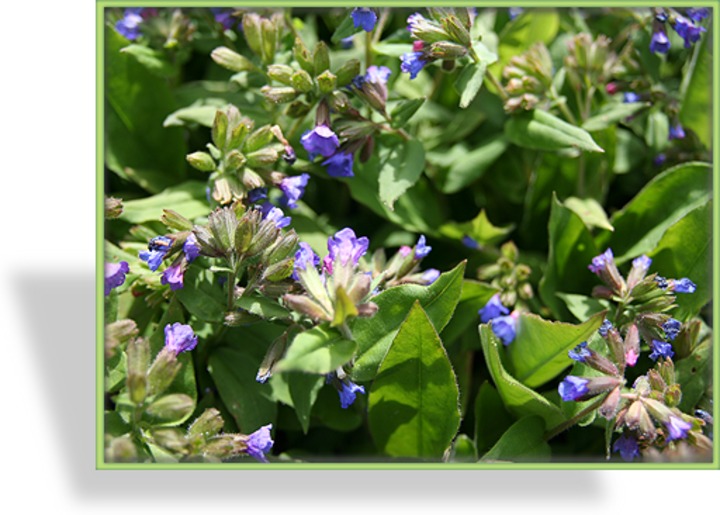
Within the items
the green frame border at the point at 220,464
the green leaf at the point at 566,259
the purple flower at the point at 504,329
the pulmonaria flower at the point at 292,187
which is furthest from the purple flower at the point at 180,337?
the green leaf at the point at 566,259

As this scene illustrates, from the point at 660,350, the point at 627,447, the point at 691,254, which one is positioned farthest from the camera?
the point at 691,254

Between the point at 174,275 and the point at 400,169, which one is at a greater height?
the point at 400,169

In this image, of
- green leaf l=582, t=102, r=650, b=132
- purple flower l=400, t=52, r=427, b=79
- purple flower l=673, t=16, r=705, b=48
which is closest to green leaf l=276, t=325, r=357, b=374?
purple flower l=400, t=52, r=427, b=79

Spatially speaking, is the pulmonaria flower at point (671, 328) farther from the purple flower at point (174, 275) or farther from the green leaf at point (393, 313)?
the purple flower at point (174, 275)

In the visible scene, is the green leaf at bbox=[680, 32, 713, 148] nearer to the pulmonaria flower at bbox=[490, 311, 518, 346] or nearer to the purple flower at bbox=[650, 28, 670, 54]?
the purple flower at bbox=[650, 28, 670, 54]

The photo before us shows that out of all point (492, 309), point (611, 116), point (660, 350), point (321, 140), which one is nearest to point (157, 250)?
point (321, 140)

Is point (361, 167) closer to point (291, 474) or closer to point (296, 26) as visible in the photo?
point (296, 26)

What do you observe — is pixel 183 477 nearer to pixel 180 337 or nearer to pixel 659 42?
pixel 180 337
